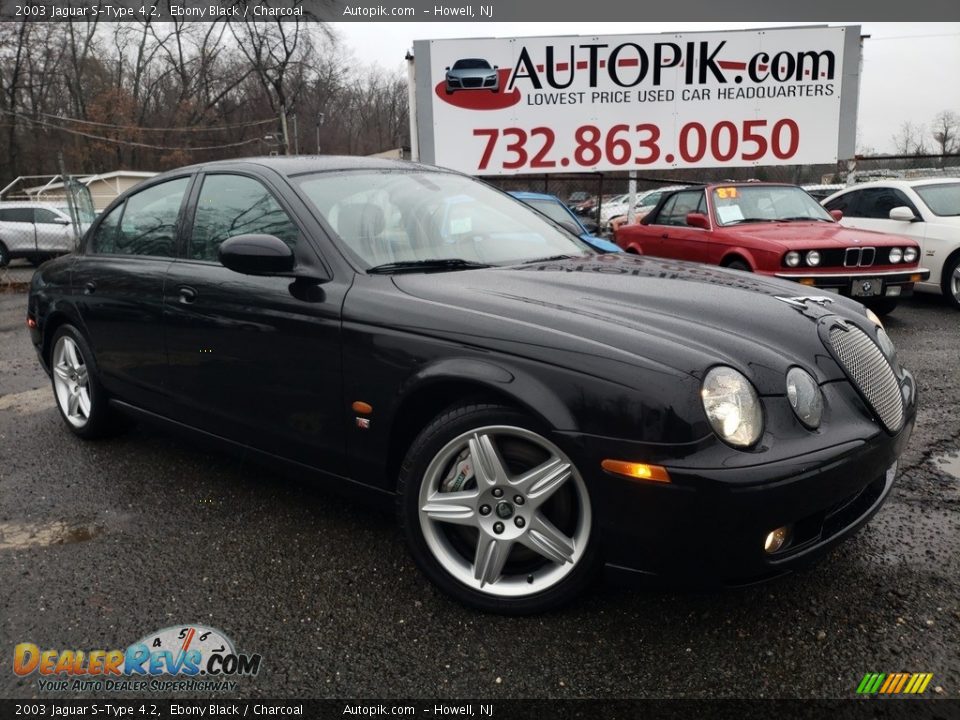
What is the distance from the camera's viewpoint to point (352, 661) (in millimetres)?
2107

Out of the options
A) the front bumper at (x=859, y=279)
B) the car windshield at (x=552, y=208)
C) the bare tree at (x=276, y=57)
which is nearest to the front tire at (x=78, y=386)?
the car windshield at (x=552, y=208)

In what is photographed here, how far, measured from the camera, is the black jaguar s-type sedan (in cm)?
195

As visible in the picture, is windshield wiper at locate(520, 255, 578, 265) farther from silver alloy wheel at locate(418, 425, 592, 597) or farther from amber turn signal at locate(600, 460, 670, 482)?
amber turn signal at locate(600, 460, 670, 482)

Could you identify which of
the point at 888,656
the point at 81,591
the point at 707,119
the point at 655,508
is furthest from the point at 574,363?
the point at 707,119

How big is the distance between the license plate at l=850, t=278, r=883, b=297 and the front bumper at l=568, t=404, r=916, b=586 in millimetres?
5291

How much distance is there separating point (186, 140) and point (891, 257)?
43566 mm

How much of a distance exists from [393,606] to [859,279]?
6.08 meters

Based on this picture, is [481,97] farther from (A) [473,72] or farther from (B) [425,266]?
(B) [425,266]

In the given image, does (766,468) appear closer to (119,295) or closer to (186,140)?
(119,295)

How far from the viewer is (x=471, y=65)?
1159 centimetres

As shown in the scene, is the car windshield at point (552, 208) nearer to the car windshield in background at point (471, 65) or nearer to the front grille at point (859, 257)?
the front grille at point (859, 257)

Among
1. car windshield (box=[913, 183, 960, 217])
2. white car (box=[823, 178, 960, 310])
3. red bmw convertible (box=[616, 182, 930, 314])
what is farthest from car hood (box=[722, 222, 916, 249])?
car windshield (box=[913, 183, 960, 217])

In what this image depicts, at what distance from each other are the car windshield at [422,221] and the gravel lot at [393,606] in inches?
45.5

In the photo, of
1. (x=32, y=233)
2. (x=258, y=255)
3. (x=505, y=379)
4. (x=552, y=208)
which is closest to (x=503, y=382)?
(x=505, y=379)
